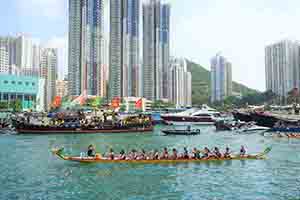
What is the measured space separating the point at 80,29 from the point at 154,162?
120 metres

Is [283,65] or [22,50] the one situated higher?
[22,50]

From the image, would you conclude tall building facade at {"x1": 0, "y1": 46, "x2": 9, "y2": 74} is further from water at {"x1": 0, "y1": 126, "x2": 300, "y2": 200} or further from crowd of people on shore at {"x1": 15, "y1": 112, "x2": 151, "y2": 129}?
water at {"x1": 0, "y1": 126, "x2": 300, "y2": 200}

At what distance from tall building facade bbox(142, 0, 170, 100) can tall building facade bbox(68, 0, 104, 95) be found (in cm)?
2189

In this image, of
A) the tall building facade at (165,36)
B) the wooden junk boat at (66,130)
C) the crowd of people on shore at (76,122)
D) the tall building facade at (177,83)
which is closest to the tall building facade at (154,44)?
the tall building facade at (165,36)

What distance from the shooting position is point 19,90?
12719cm

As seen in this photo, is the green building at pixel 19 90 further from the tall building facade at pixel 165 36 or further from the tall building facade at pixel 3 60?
the tall building facade at pixel 165 36

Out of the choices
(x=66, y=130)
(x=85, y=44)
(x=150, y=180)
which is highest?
(x=85, y=44)

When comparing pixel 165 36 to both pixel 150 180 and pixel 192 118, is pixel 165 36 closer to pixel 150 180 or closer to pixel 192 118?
pixel 192 118

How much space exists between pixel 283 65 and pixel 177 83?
174 ft

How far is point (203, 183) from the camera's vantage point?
1008 inches

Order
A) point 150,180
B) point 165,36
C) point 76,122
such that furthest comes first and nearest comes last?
1. point 165,36
2. point 76,122
3. point 150,180

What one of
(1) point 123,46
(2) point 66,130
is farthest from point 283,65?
(2) point 66,130

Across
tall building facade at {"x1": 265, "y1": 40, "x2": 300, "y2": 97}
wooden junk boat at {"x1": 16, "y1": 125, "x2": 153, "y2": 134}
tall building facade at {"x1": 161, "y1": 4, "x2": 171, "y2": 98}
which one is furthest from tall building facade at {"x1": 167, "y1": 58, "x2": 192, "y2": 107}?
wooden junk boat at {"x1": 16, "y1": 125, "x2": 153, "y2": 134}

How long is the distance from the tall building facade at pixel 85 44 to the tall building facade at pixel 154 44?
71.8 feet
